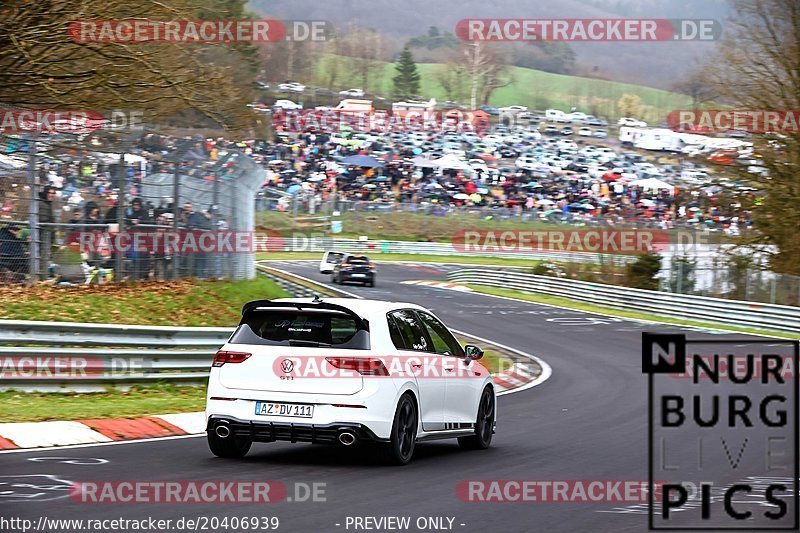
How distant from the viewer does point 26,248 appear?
1736 centimetres

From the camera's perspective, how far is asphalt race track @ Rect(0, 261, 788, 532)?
7.54 m

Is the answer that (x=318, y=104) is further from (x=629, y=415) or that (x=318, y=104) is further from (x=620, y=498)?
(x=620, y=498)

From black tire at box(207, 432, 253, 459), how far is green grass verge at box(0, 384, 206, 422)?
113 inches

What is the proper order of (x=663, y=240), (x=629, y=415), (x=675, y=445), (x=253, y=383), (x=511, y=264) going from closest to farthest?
(x=253, y=383) → (x=675, y=445) → (x=629, y=415) → (x=663, y=240) → (x=511, y=264)

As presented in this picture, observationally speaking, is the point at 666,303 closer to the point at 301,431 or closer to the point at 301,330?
the point at 301,330

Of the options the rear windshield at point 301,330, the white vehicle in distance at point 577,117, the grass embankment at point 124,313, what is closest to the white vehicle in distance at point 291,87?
the white vehicle in distance at point 577,117

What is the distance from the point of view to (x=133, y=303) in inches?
746

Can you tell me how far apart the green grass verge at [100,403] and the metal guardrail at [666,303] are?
22037 mm

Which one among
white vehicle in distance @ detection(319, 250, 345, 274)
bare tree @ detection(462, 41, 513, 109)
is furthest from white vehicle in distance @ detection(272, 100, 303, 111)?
bare tree @ detection(462, 41, 513, 109)

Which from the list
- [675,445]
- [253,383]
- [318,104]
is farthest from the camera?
[318,104]

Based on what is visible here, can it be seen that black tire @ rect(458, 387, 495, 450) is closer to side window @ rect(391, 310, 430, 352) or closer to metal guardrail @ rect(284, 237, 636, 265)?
side window @ rect(391, 310, 430, 352)

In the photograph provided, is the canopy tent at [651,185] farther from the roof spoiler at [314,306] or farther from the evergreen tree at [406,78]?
the roof spoiler at [314,306]

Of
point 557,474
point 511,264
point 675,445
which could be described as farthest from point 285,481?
point 511,264

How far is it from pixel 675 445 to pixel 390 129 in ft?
211
